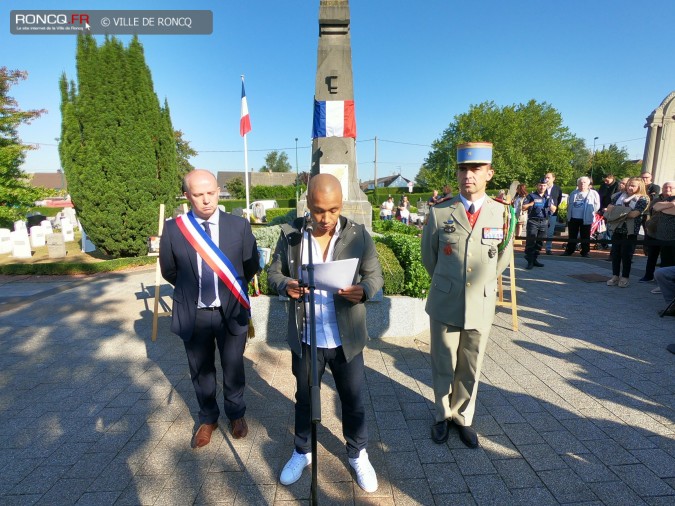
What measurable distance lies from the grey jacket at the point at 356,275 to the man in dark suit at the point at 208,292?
60cm

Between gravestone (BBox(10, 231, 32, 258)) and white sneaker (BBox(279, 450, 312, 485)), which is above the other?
gravestone (BBox(10, 231, 32, 258))

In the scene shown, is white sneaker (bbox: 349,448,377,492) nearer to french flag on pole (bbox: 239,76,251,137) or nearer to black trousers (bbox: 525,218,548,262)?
black trousers (bbox: 525,218,548,262)

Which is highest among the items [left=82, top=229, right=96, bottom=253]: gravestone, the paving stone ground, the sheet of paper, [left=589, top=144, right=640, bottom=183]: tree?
[left=589, top=144, right=640, bottom=183]: tree

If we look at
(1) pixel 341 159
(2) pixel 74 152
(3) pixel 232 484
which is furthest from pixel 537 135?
(3) pixel 232 484

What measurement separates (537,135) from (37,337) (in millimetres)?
60680

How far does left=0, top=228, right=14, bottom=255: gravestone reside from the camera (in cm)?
1289

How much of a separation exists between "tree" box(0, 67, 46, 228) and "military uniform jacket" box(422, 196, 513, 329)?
1567cm

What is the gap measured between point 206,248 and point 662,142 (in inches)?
584

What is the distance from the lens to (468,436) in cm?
275

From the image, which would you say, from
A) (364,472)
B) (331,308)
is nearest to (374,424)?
(364,472)

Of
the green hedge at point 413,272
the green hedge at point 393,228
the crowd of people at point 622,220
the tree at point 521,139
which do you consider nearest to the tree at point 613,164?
the tree at point 521,139

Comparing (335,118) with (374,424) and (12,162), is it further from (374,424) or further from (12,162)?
(12,162)

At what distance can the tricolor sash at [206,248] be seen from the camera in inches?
101

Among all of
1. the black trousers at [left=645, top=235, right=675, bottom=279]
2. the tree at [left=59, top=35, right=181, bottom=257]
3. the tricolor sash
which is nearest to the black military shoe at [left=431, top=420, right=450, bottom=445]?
the tricolor sash
